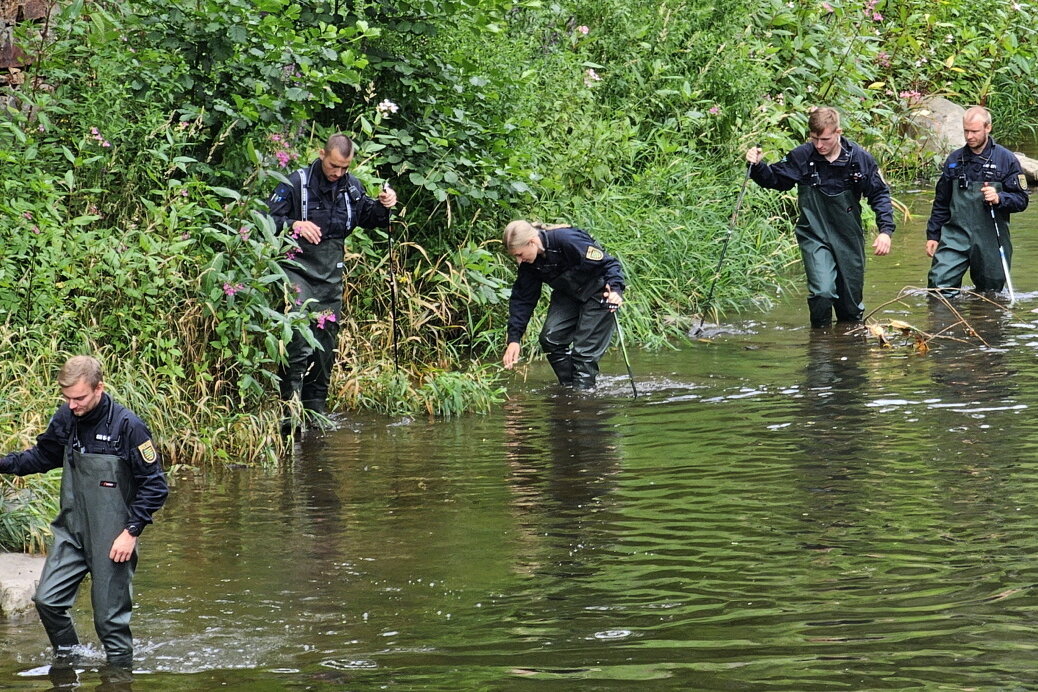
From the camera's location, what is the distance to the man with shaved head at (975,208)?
12.1m

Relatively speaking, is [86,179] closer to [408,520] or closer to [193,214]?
[193,214]

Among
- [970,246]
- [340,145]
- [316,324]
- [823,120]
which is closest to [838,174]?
[823,120]

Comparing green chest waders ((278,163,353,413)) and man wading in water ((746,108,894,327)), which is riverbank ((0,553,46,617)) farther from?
man wading in water ((746,108,894,327))

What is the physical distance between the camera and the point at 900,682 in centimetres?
532

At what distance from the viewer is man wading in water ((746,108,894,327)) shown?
11.6 m

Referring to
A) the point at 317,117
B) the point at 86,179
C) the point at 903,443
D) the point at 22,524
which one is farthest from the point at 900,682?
the point at 317,117

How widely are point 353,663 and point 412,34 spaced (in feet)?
20.9

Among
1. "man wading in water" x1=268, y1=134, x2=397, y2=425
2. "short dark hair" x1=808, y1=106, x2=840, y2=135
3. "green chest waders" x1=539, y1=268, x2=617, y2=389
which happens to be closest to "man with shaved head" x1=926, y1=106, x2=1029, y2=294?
"short dark hair" x1=808, y1=106, x2=840, y2=135

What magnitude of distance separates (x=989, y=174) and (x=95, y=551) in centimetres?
832

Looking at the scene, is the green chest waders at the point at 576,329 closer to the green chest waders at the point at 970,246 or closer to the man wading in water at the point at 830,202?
the man wading in water at the point at 830,202

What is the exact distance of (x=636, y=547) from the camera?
721cm

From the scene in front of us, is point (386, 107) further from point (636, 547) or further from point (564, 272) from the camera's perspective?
point (636, 547)

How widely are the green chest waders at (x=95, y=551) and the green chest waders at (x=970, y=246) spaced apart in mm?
8113

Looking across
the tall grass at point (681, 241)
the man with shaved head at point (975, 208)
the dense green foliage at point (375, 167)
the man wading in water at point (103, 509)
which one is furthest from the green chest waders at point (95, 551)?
the man with shaved head at point (975, 208)
